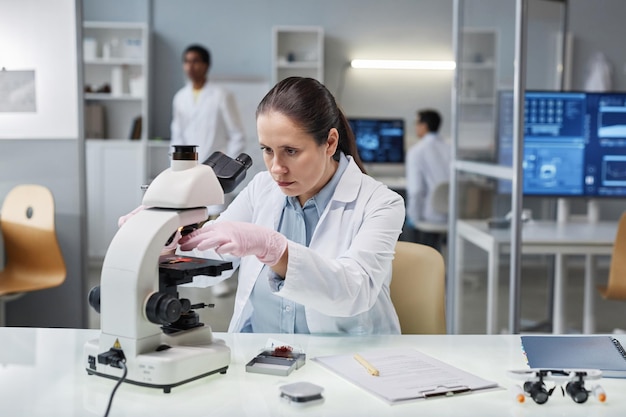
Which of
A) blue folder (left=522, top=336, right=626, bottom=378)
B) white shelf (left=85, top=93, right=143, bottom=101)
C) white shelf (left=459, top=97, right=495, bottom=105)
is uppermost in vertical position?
white shelf (left=85, top=93, right=143, bottom=101)

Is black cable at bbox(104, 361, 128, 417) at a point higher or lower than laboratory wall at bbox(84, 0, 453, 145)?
lower

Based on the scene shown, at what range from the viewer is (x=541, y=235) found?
11.1ft

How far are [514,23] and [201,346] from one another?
1977 mm

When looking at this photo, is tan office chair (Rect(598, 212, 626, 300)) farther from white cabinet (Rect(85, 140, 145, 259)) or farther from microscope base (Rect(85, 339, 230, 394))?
white cabinet (Rect(85, 140, 145, 259))

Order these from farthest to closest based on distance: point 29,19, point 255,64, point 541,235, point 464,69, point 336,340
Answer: point 255,64
point 464,69
point 541,235
point 29,19
point 336,340

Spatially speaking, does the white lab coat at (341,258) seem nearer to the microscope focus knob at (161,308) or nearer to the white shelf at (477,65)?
the microscope focus knob at (161,308)

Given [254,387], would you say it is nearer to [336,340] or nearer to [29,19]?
[336,340]

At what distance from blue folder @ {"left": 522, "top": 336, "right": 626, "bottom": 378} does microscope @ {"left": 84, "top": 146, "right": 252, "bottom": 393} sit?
1.97ft

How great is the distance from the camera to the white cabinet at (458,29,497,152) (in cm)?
344

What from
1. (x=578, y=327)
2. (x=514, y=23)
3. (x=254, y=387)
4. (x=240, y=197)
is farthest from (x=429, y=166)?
(x=254, y=387)

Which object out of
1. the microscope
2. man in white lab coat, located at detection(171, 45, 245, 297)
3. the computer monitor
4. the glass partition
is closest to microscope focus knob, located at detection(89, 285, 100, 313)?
the microscope

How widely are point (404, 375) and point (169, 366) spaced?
411mm

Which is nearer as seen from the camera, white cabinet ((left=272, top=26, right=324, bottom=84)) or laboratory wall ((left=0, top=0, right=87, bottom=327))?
laboratory wall ((left=0, top=0, right=87, bottom=327))

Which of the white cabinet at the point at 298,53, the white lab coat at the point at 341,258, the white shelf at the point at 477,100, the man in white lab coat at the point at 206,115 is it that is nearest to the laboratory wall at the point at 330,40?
the white cabinet at the point at 298,53
